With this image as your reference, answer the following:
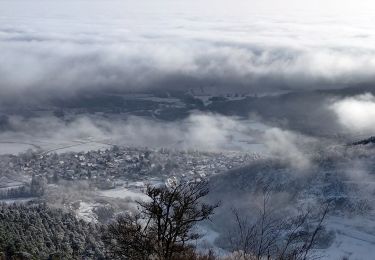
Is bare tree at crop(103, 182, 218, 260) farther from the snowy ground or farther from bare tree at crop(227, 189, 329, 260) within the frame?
the snowy ground

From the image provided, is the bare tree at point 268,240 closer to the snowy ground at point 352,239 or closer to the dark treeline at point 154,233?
the dark treeline at point 154,233

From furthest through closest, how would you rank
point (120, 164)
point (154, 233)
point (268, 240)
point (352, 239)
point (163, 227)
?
point (120, 164)
point (352, 239)
point (268, 240)
point (154, 233)
point (163, 227)

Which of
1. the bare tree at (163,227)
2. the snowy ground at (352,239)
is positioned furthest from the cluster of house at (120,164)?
the bare tree at (163,227)

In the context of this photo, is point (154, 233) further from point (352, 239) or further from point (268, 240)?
point (352, 239)


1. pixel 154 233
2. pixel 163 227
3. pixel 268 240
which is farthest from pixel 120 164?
pixel 163 227

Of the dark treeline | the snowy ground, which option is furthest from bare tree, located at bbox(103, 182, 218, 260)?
the snowy ground

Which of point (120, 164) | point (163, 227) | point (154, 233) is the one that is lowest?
point (120, 164)

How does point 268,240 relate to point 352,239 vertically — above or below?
above

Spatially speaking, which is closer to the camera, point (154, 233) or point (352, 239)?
point (154, 233)

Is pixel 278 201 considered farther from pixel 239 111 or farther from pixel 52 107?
pixel 52 107

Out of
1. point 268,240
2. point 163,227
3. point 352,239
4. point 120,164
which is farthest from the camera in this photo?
point 120,164

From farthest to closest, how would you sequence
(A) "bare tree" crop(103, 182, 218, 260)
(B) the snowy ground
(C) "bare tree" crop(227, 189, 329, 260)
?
(B) the snowy ground → (A) "bare tree" crop(103, 182, 218, 260) → (C) "bare tree" crop(227, 189, 329, 260)
